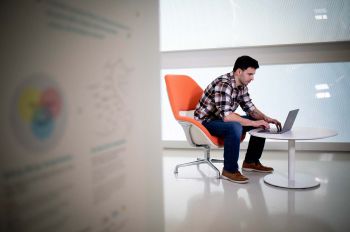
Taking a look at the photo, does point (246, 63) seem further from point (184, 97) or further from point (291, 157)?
point (291, 157)

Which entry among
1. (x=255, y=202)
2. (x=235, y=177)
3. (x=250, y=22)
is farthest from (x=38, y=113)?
(x=250, y=22)

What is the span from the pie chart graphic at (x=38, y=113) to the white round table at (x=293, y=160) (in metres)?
1.94

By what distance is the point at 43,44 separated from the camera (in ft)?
2.11

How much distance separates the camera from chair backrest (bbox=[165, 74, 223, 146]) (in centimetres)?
270

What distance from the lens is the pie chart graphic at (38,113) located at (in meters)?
0.60

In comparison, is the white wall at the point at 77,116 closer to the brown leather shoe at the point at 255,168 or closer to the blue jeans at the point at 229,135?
the blue jeans at the point at 229,135

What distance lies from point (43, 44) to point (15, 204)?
32 cm

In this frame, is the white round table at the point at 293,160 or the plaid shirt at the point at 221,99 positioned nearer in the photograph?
the white round table at the point at 293,160

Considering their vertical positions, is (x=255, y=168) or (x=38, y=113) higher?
(x=38, y=113)

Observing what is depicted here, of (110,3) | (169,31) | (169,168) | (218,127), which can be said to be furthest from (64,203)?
(169,31)

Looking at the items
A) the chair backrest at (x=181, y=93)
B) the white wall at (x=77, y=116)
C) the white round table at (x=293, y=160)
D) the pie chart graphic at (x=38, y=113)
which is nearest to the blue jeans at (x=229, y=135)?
the white round table at (x=293, y=160)

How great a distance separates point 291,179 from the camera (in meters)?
2.63

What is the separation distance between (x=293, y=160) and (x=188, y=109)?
42.3 inches

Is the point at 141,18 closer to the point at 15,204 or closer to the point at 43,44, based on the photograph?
the point at 43,44
